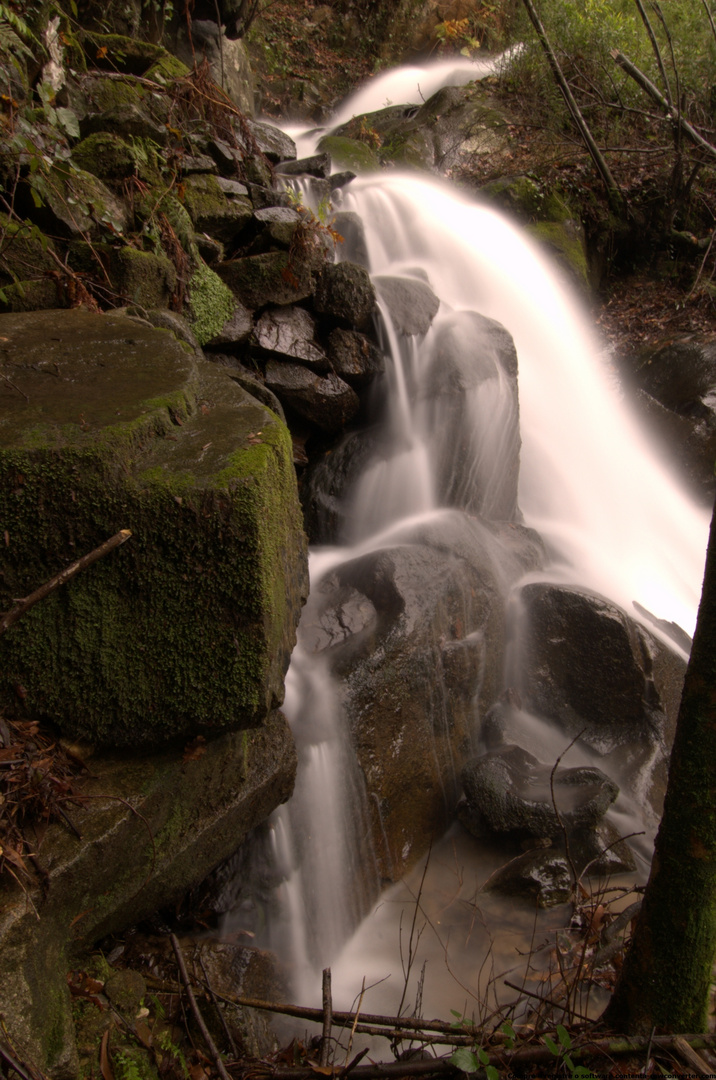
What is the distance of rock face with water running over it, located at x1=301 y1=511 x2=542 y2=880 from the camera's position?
392 centimetres

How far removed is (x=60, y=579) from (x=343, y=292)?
449cm

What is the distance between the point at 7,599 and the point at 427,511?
4.02 m

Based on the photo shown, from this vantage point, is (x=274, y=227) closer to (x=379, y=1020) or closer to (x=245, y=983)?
(x=245, y=983)

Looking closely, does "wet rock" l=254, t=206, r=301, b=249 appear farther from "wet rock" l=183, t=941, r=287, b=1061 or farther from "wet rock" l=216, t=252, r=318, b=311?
"wet rock" l=183, t=941, r=287, b=1061

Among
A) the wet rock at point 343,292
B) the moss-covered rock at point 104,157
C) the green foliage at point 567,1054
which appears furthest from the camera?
the wet rock at point 343,292

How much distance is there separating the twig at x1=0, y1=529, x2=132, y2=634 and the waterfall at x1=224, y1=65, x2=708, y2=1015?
1858 mm

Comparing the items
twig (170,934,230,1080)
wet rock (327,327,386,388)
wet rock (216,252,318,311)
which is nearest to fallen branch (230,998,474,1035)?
twig (170,934,230,1080)

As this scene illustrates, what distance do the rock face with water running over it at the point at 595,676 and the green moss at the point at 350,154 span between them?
339 inches

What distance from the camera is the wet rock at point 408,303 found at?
6477 mm

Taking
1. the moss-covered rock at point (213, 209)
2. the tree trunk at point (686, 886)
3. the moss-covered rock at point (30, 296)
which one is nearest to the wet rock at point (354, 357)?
the moss-covered rock at point (213, 209)

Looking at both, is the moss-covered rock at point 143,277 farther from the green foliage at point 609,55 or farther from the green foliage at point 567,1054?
the green foliage at point 609,55

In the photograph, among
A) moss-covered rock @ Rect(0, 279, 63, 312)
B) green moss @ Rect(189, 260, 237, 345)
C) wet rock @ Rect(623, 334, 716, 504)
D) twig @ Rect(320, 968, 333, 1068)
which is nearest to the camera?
twig @ Rect(320, 968, 333, 1068)

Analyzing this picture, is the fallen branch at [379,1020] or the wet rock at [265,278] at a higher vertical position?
the wet rock at [265,278]

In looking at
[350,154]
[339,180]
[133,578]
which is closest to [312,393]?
[133,578]
